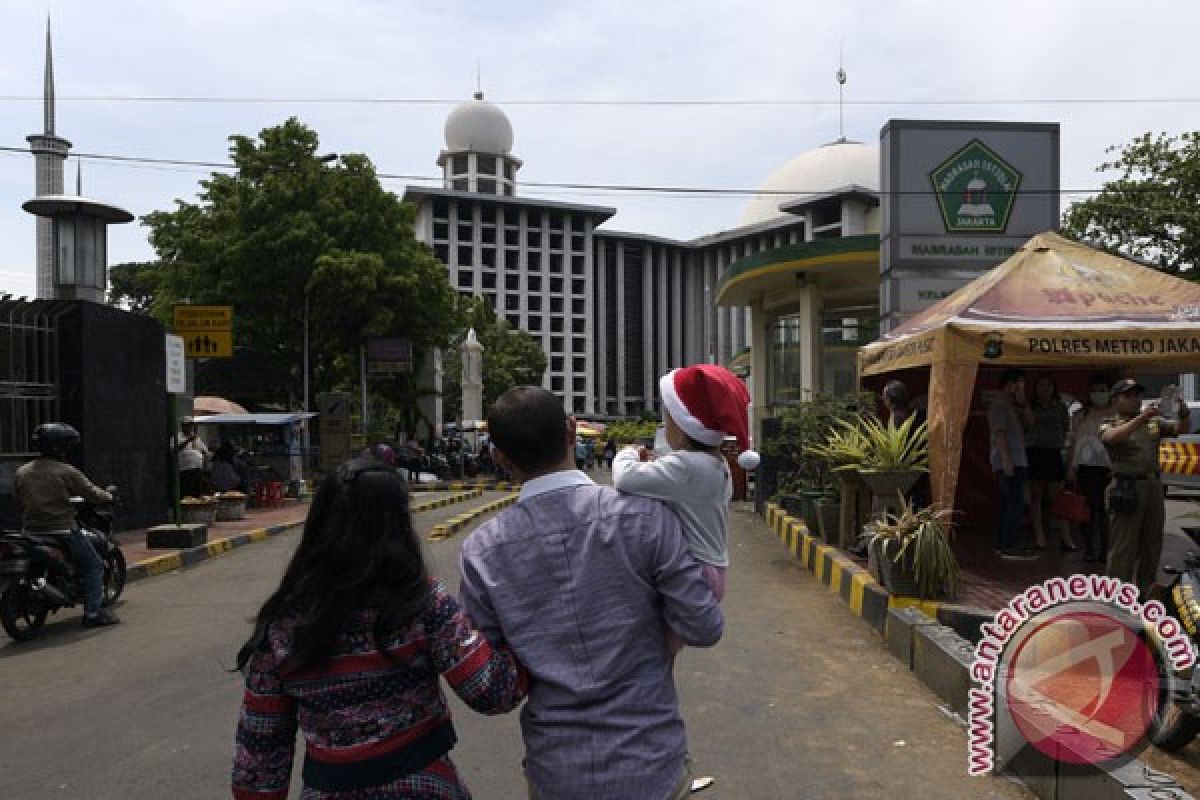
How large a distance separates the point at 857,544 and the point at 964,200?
5893 millimetres

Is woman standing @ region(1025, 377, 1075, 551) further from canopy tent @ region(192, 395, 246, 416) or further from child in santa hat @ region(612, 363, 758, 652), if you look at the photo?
canopy tent @ region(192, 395, 246, 416)

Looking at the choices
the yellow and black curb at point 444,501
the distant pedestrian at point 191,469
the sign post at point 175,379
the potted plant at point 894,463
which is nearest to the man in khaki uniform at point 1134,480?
the potted plant at point 894,463

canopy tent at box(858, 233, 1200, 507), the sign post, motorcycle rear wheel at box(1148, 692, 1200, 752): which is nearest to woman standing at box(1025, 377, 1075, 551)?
canopy tent at box(858, 233, 1200, 507)

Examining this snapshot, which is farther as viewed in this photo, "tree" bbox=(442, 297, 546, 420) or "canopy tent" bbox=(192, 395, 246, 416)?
"tree" bbox=(442, 297, 546, 420)

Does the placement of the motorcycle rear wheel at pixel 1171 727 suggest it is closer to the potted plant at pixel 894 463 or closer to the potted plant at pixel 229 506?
the potted plant at pixel 894 463

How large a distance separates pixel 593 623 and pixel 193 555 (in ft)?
35.8

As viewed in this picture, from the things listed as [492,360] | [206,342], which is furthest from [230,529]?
[492,360]

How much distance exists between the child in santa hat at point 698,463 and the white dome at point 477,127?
285 feet

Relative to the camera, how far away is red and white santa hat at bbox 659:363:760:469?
2119mm

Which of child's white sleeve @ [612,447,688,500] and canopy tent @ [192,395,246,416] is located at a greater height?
child's white sleeve @ [612,447,688,500]

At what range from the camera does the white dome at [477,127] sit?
8444 cm

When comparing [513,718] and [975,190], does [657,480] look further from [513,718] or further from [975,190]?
[975,190]

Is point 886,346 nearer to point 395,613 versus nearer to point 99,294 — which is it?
point 395,613

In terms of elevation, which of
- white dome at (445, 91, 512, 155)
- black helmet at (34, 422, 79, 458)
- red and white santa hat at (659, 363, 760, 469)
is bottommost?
black helmet at (34, 422, 79, 458)
